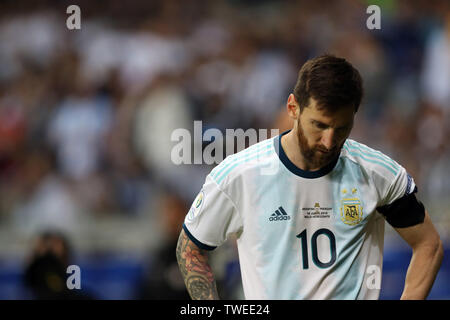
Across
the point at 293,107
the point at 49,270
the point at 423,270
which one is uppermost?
the point at 293,107

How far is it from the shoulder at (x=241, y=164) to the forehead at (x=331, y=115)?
0.92 ft

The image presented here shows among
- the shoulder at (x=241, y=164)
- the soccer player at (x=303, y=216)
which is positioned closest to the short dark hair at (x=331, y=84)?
the soccer player at (x=303, y=216)

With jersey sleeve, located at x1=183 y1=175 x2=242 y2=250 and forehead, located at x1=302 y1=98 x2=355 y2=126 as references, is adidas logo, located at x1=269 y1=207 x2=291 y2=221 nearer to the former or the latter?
jersey sleeve, located at x1=183 y1=175 x2=242 y2=250

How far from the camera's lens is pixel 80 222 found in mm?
6434

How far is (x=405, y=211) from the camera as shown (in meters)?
2.93

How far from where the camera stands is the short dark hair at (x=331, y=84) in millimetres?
2688

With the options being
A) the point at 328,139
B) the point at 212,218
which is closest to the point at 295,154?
the point at 328,139

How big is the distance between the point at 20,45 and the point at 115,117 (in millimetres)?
1907

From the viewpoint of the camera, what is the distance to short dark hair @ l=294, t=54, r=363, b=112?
269 centimetres

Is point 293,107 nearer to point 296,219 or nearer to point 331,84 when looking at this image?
point 331,84

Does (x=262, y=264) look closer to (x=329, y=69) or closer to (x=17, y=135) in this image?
(x=329, y=69)

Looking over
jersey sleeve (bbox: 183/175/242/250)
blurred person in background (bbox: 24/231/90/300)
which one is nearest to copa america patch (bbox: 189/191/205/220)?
jersey sleeve (bbox: 183/175/242/250)

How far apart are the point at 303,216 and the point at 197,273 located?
494mm
